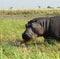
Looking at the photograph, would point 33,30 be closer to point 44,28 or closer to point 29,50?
point 44,28

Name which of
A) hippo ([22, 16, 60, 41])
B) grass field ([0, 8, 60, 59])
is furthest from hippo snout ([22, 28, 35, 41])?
grass field ([0, 8, 60, 59])

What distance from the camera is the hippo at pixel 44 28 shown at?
885 centimetres

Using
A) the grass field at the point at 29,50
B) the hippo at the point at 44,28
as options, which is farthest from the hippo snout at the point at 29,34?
the grass field at the point at 29,50

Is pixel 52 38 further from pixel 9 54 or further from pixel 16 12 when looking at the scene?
pixel 16 12

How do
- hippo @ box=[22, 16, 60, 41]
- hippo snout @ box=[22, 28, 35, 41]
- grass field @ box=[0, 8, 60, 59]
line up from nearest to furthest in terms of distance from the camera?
grass field @ box=[0, 8, 60, 59]
hippo @ box=[22, 16, 60, 41]
hippo snout @ box=[22, 28, 35, 41]

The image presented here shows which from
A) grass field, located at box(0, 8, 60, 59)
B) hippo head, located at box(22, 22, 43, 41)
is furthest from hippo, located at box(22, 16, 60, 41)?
grass field, located at box(0, 8, 60, 59)

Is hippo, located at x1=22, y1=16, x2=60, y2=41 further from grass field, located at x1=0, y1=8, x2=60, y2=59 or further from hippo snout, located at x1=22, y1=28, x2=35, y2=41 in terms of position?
grass field, located at x1=0, y1=8, x2=60, y2=59

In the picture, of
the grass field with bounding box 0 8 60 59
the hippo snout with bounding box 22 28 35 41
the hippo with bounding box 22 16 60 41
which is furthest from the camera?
the hippo snout with bounding box 22 28 35 41

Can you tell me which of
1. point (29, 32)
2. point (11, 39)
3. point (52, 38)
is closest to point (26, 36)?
point (29, 32)

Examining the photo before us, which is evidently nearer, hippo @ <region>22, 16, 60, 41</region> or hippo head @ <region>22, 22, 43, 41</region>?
hippo @ <region>22, 16, 60, 41</region>

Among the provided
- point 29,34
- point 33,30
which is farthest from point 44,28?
point 29,34

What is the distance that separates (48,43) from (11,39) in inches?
83.8

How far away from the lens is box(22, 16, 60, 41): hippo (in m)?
8.85

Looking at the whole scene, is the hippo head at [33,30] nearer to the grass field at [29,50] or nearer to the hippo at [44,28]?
the hippo at [44,28]
